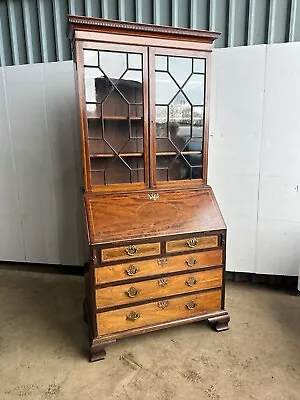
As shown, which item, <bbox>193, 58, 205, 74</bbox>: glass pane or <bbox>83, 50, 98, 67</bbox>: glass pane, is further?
<bbox>193, 58, 205, 74</bbox>: glass pane

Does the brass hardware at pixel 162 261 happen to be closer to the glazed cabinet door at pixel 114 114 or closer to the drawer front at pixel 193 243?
the drawer front at pixel 193 243

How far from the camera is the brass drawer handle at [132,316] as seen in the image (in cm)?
192

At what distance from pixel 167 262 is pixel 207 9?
1.98 meters

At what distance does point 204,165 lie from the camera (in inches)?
84.4

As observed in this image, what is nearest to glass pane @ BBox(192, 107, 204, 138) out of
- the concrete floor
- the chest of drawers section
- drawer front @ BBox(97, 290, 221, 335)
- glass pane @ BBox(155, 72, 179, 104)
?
glass pane @ BBox(155, 72, 179, 104)

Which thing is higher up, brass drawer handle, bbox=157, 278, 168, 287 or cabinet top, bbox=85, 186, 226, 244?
cabinet top, bbox=85, 186, 226, 244

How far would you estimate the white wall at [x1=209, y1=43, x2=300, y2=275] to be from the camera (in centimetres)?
238

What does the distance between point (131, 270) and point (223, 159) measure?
1.28m

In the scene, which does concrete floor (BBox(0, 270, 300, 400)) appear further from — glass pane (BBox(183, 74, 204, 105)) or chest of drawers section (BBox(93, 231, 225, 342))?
glass pane (BBox(183, 74, 204, 105))

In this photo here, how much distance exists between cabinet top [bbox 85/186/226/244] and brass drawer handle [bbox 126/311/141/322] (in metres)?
0.49

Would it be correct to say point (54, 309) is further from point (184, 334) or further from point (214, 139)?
point (214, 139)

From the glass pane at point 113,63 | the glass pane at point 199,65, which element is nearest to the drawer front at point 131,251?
the glass pane at point 113,63

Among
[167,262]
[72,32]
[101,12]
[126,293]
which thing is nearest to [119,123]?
[72,32]

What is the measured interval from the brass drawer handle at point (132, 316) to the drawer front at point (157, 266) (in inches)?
9.5
